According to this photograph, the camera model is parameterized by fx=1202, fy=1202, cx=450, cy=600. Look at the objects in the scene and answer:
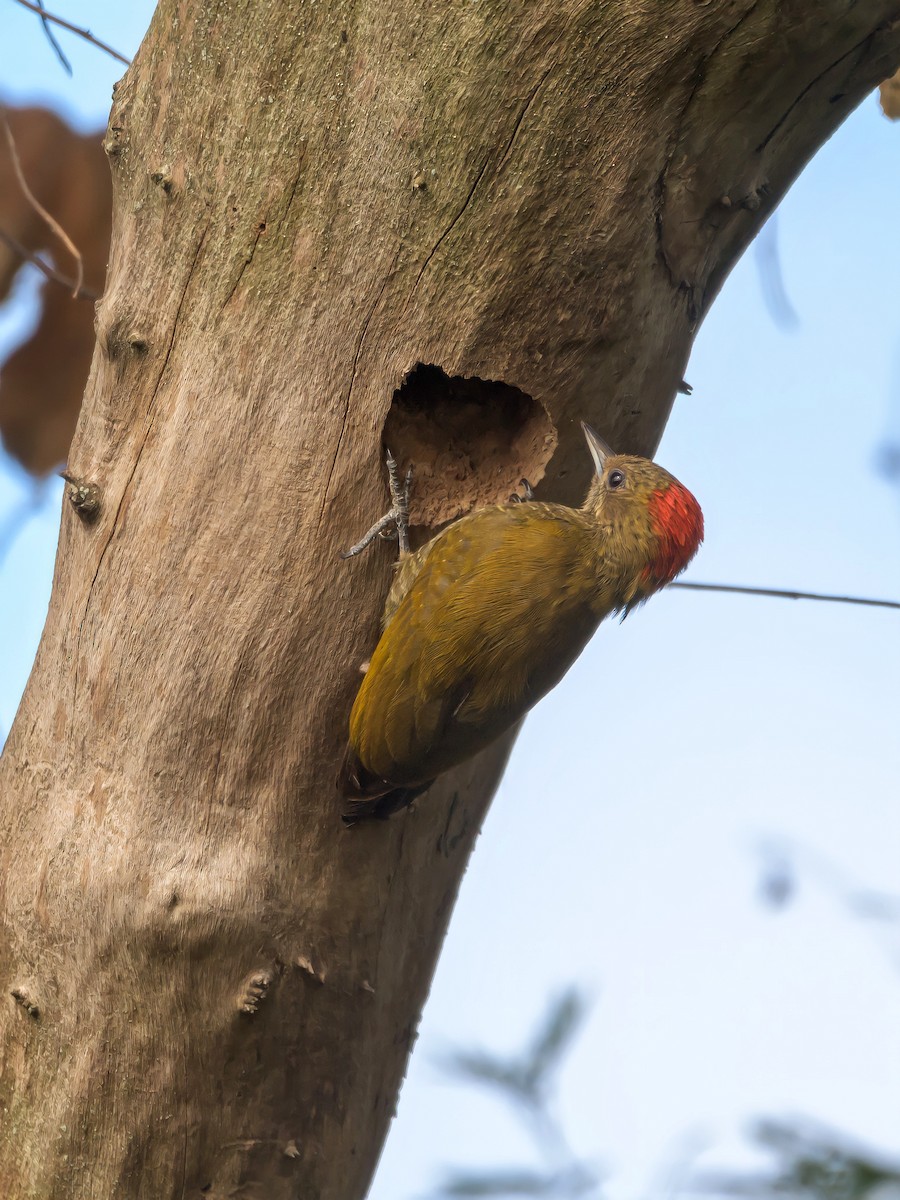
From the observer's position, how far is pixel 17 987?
8.62ft

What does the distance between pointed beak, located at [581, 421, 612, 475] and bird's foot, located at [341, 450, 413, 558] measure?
47 cm

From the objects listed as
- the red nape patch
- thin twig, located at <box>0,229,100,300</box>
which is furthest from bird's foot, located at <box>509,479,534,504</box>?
thin twig, located at <box>0,229,100,300</box>

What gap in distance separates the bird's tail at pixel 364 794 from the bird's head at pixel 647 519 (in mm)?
1052

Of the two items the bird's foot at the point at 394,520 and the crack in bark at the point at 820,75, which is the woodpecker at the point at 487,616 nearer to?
the bird's foot at the point at 394,520

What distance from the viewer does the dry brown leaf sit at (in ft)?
13.2

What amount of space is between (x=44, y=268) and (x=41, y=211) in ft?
0.67

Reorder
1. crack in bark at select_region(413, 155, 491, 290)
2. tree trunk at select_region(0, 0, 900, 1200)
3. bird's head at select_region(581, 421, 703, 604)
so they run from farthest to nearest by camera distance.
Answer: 1. bird's head at select_region(581, 421, 703, 604)
2. crack in bark at select_region(413, 155, 491, 290)
3. tree trunk at select_region(0, 0, 900, 1200)

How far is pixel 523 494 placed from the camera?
3160 mm

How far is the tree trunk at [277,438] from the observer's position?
259 cm

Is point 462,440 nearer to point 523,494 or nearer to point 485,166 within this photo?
point 523,494

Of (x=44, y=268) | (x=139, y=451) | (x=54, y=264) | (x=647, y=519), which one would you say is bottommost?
(x=139, y=451)

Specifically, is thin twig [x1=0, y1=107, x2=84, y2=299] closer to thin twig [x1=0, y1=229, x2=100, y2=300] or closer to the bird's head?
thin twig [x1=0, y1=229, x2=100, y2=300]

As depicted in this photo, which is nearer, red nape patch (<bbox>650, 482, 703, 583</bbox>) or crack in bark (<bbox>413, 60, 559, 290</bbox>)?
crack in bark (<bbox>413, 60, 559, 290</bbox>)

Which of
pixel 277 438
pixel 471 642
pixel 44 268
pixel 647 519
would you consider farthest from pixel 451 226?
pixel 44 268
